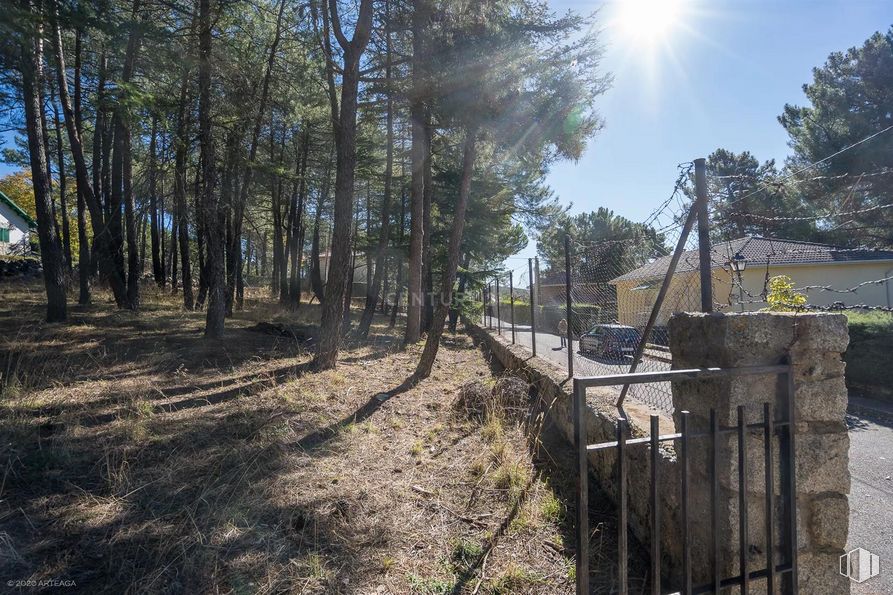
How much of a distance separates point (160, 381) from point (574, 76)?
7537 millimetres

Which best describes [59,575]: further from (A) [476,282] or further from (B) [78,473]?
(A) [476,282]

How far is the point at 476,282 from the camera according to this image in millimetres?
15797

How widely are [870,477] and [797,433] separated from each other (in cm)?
319

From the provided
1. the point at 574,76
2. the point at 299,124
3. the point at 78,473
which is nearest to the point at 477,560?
the point at 78,473

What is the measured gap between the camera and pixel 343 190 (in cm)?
743

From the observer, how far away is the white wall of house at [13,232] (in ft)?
83.7

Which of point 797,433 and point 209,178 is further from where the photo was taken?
point 209,178

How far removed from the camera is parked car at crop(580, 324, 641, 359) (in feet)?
19.3

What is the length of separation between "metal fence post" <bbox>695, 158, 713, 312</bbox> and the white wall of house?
33275 mm

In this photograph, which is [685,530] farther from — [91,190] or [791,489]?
[91,190]

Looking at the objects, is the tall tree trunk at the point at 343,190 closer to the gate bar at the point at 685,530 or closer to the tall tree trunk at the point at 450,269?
the tall tree trunk at the point at 450,269

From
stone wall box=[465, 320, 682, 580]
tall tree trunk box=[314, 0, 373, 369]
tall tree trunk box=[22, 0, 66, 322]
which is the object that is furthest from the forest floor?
tall tree trunk box=[22, 0, 66, 322]

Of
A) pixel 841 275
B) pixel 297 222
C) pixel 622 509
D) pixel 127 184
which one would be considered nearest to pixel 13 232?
pixel 297 222

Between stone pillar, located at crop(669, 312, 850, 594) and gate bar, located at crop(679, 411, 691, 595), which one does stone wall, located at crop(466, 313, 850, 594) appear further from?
gate bar, located at crop(679, 411, 691, 595)
